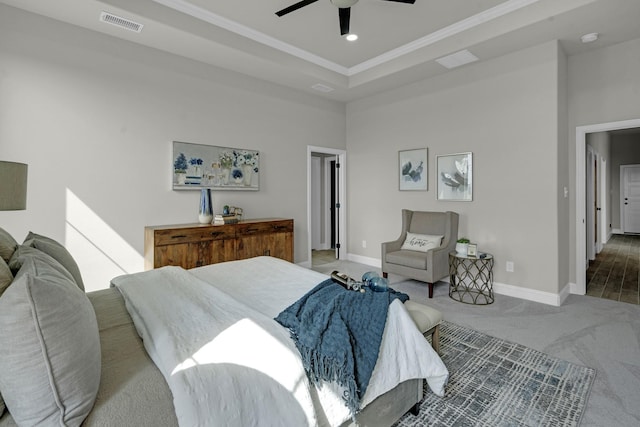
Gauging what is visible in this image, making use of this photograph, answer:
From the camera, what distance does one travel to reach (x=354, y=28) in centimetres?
369

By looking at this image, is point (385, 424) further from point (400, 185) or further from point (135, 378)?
point (400, 185)

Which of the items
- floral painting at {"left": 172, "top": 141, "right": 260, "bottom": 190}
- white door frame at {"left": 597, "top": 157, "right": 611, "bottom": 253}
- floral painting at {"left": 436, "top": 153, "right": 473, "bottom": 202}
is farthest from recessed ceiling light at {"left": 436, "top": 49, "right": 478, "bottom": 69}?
white door frame at {"left": 597, "top": 157, "right": 611, "bottom": 253}

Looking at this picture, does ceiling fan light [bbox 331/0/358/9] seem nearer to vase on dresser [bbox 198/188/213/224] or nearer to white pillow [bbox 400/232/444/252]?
vase on dresser [bbox 198/188/213/224]

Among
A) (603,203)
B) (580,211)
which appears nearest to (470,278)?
(580,211)

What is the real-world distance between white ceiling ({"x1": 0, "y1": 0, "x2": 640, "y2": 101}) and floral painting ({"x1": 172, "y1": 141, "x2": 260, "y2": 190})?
3.60 ft

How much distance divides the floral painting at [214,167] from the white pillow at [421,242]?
7.50ft

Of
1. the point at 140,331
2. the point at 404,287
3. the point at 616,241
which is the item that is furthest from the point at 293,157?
the point at 616,241

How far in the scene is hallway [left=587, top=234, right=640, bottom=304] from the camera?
3840 mm

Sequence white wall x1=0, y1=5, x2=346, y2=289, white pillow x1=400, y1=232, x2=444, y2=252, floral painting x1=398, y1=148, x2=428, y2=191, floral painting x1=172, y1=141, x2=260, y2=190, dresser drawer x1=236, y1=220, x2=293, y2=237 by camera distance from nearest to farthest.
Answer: white wall x1=0, y1=5, x2=346, y2=289, floral painting x1=172, y1=141, x2=260, y2=190, dresser drawer x1=236, y1=220, x2=293, y2=237, white pillow x1=400, y1=232, x2=444, y2=252, floral painting x1=398, y1=148, x2=428, y2=191

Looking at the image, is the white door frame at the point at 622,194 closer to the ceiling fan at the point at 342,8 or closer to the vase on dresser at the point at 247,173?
the ceiling fan at the point at 342,8

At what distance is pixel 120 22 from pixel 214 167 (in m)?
1.75

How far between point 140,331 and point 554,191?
13.4 feet

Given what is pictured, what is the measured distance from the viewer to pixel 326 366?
4.25 ft

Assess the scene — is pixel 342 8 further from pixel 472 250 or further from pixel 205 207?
pixel 472 250
